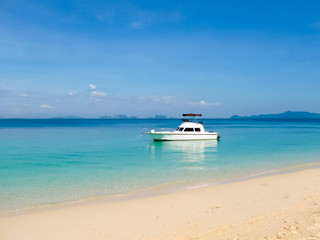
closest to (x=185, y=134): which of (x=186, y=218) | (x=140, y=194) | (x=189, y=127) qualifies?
(x=189, y=127)

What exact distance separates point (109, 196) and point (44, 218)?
315 centimetres

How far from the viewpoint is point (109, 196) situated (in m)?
11.1

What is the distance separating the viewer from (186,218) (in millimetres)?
8141

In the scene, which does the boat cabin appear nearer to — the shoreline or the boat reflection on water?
the boat reflection on water

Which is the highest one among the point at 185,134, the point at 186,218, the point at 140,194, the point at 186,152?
the point at 185,134

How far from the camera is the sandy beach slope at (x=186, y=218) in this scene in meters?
6.93

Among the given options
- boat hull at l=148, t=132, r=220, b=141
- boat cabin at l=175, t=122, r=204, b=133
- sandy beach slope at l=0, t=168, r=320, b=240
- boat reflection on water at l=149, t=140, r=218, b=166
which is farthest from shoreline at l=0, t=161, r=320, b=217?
boat cabin at l=175, t=122, r=204, b=133

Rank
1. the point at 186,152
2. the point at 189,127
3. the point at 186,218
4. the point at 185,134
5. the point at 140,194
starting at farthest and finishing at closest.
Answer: the point at 189,127 < the point at 185,134 < the point at 186,152 < the point at 140,194 < the point at 186,218

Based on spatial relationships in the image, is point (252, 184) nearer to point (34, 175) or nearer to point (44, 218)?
point (44, 218)

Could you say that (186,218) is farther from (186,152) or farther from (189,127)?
(189,127)

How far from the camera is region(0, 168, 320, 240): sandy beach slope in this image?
6.93 m

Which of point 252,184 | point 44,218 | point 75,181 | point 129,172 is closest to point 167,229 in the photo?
point 44,218

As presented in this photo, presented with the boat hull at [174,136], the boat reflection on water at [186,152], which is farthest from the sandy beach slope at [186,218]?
the boat hull at [174,136]

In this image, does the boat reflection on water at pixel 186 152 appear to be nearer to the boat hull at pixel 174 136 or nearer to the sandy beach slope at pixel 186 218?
the boat hull at pixel 174 136
